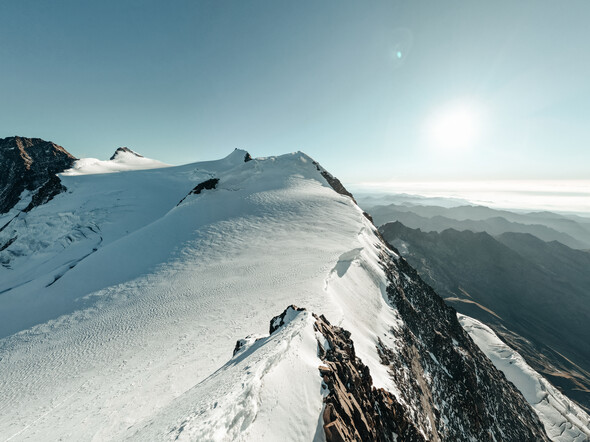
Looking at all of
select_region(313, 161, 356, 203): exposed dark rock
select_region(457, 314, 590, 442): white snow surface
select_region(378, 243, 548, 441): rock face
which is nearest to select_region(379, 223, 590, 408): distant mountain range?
select_region(457, 314, 590, 442): white snow surface

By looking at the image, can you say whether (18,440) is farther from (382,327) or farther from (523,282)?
(523,282)

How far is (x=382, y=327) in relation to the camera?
722 inches

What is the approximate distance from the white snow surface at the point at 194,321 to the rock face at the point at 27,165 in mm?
28474

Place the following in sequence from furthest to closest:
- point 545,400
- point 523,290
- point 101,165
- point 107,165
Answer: point 523,290 → point 107,165 → point 101,165 → point 545,400

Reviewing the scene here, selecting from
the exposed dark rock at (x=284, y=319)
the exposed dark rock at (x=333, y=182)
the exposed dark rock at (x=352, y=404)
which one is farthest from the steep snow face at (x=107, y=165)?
the exposed dark rock at (x=352, y=404)

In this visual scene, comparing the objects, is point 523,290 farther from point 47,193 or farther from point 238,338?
point 47,193

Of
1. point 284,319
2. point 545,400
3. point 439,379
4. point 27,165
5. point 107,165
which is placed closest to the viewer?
point 284,319

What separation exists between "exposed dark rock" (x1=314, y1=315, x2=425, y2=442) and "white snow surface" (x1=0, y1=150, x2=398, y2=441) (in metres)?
0.46

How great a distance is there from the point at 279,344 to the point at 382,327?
13832 mm

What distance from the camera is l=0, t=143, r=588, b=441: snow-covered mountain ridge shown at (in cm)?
670

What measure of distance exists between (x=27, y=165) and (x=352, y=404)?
10130cm

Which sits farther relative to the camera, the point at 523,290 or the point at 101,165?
the point at 523,290

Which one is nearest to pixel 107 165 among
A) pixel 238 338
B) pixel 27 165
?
pixel 27 165

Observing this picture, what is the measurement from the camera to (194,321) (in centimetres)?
1459
